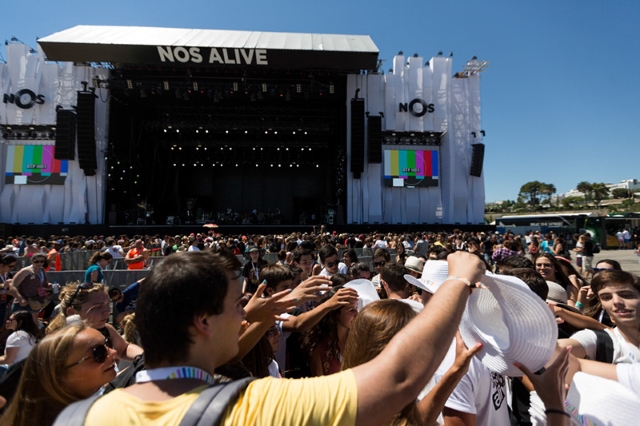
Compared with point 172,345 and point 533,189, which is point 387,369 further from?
point 533,189

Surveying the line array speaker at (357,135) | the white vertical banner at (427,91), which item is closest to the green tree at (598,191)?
the white vertical banner at (427,91)

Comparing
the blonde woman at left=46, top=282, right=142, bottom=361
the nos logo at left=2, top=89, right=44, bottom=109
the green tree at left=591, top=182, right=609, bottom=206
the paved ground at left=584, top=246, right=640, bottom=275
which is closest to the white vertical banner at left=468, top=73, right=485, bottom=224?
the paved ground at left=584, top=246, right=640, bottom=275

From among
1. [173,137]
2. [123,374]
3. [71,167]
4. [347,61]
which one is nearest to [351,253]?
[123,374]

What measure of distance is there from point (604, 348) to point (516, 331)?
1.16 meters

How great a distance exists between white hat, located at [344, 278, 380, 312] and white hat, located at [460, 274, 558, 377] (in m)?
1.02

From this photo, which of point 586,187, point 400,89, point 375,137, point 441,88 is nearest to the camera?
point 375,137

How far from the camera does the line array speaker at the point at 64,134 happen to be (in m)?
22.2

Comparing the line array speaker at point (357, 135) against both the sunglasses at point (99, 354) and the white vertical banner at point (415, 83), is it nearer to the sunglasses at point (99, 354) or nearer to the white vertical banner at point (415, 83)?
the white vertical banner at point (415, 83)

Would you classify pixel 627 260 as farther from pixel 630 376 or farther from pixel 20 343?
pixel 20 343

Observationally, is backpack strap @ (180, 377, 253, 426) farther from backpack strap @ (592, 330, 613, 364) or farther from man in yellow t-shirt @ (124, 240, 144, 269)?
man in yellow t-shirt @ (124, 240, 144, 269)

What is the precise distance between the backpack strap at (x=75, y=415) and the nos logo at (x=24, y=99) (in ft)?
95.0

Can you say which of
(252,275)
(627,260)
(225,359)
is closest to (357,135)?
(627,260)

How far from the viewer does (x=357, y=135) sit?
23297 mm

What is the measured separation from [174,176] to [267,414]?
3296 cm
